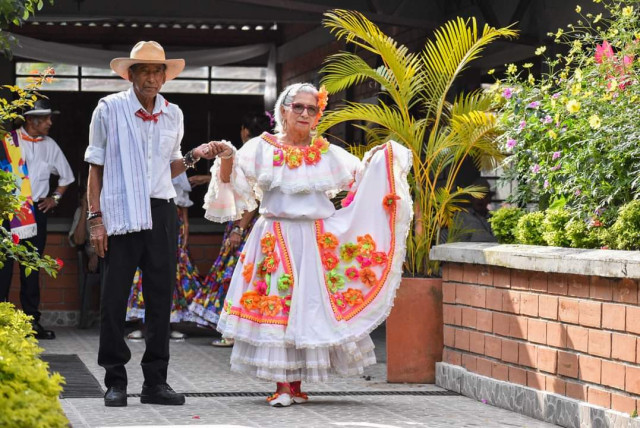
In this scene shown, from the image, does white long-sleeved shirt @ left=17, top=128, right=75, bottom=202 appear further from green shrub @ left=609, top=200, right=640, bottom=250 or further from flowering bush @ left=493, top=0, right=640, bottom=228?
green shrub @ left=609, top=200, right=640, bottom=250

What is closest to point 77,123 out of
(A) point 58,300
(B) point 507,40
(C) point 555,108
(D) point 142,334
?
(A) point 58,300

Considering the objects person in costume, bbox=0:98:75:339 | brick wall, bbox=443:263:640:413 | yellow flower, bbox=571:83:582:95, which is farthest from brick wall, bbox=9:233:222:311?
yellow flower, bbox=571:83:582:95

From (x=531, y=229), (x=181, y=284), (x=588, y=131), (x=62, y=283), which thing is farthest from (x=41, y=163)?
(x=588, y=131)

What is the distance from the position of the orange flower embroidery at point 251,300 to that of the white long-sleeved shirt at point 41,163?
4.50 m

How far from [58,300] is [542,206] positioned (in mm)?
6082

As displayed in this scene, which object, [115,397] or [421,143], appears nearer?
[115,397]

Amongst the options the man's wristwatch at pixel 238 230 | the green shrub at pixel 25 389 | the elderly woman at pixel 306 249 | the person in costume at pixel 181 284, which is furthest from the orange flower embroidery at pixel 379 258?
the person in costume at pixel 181 284

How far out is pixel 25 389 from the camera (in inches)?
147

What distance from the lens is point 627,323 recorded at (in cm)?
586

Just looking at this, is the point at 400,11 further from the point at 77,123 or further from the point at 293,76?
the point at 77,123

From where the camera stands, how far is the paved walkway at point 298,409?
6.40 m

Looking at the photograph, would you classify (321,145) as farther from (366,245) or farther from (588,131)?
(588,131)

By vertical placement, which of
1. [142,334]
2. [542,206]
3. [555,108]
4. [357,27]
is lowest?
[142,334]

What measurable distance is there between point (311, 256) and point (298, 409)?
83cm
